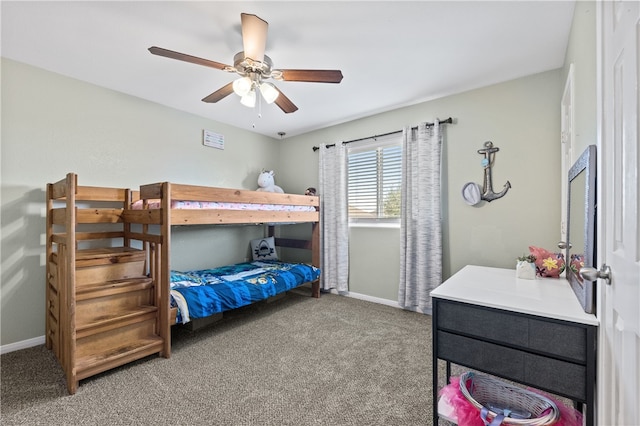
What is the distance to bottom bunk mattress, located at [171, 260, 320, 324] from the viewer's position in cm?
232

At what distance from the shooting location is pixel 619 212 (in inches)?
32.4

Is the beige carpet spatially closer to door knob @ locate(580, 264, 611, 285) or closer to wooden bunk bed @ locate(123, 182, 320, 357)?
wooden bunk bed @ locate(123, 182, 320, 357)

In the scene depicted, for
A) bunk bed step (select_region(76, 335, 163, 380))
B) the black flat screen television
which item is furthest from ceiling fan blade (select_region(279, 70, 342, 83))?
bunk bed step (select_region(76, 335, 163, 380))

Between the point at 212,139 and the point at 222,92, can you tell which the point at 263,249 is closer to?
the point at 212,139

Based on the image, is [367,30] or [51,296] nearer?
[367,30]

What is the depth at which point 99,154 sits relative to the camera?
2717 mm

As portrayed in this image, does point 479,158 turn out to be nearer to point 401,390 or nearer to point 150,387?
point 401,390

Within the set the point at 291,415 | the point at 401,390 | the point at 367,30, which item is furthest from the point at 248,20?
the point at 401,390

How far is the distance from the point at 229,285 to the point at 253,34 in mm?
2028

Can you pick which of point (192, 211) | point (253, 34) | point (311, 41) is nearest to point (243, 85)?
point (253, 34)

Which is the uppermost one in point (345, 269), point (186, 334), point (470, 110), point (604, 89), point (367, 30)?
point (367, 30)

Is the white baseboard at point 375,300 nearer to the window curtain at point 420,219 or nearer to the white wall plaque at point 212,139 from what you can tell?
the window curtain at point 420,219

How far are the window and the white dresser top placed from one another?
170 centimetres

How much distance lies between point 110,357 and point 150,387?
369 mm
